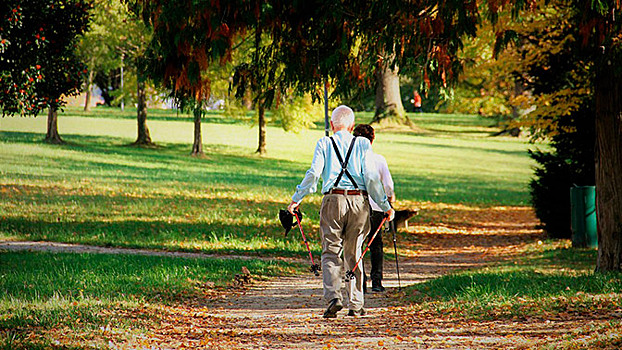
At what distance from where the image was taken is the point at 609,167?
11.5 metres

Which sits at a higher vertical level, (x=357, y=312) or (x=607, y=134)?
(x=607, y=134)

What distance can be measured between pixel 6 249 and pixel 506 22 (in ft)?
35.0

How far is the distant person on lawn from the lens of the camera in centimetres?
1012

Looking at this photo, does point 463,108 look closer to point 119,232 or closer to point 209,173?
point 209,173

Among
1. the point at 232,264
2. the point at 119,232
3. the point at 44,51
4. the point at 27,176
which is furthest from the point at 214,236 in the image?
the point at 27,176

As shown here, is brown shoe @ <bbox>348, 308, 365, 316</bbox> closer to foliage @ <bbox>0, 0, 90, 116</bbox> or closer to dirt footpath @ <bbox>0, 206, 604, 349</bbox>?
dirt footpath @ <bbox>0, 206, 604, 349</bbox>

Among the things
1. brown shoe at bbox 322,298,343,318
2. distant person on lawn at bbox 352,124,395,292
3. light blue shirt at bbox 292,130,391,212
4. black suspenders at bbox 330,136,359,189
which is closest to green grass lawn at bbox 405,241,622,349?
distant person on lawn at bbox 352,124,395,292

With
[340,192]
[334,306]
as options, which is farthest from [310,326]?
[340,192]

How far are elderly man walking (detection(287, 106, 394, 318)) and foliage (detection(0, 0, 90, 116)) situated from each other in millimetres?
8611

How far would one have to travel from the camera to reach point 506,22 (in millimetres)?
16797

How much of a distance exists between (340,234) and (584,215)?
30.5 ft

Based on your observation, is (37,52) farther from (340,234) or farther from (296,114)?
(296,114)

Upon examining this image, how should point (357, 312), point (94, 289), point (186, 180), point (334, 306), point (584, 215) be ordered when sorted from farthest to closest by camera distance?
point (186, 180)
point (584, 215)
point (94, 289)
point (357, 312)
point (334, 306)

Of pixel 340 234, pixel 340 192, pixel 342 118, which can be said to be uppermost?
pixel 342 118
